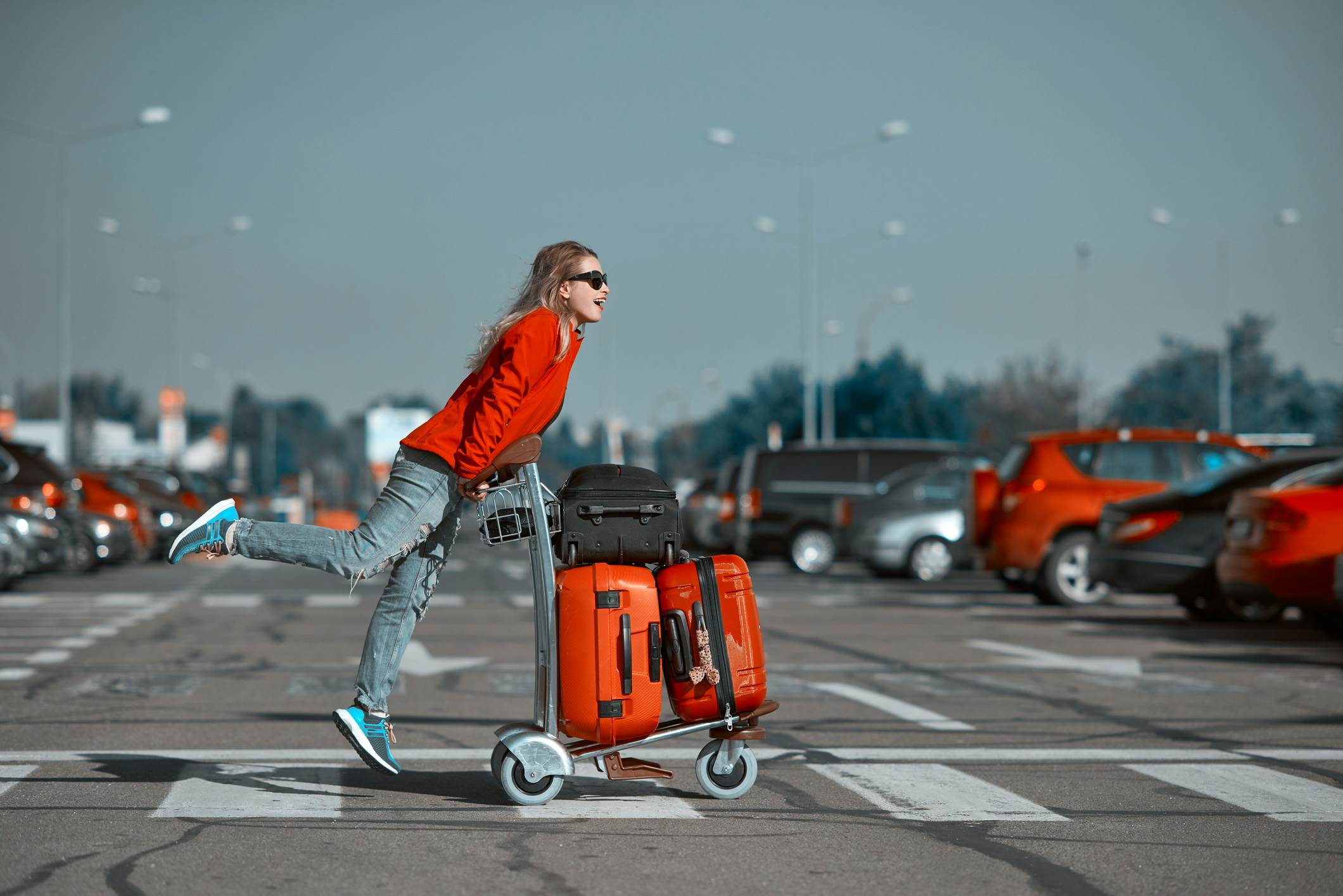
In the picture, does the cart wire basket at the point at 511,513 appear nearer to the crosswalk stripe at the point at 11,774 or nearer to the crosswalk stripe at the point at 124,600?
the crosswalk stripe at the point at 11,774

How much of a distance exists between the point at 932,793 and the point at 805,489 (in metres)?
21.9

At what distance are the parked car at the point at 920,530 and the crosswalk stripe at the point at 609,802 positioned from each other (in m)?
17.4

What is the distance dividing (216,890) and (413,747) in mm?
2953

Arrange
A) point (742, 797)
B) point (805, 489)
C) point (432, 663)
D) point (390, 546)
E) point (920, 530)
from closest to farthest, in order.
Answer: point (390, 546)
point (742, 797)
point (432, 663)
point (920, 530)
point (805, 489)

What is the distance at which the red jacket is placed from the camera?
605cm

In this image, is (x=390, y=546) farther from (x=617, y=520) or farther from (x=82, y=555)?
(x=82, y=555)

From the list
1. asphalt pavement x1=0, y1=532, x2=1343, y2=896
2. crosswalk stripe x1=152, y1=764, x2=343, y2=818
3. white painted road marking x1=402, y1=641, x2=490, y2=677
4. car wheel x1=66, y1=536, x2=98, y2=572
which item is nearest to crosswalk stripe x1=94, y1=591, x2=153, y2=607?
car wheel x1=66, y1=536, x2=98, y2=572

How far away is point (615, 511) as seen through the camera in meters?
6.04

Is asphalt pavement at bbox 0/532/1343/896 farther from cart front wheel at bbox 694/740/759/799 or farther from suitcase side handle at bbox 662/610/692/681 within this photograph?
suitcase side handle at bbox 662/610/692/681

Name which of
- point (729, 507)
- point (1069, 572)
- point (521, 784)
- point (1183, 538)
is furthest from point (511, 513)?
point (729, 507)

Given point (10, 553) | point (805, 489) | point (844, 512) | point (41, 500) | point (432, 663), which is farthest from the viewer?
point (805, 489)

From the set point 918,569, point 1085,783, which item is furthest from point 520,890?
point 918,569

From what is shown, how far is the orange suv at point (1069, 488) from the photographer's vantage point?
1811cm

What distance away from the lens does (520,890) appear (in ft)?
16.0
